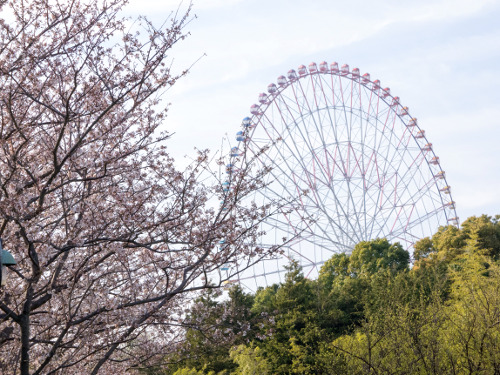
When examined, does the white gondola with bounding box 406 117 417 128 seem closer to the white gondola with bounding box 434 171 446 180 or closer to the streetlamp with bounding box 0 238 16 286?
the white gondola with bounding box 434 171 446 180

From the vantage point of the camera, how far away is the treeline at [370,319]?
1104 centimetres

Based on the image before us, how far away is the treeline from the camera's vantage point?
11039mm

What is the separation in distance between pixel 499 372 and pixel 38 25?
10.5 meters

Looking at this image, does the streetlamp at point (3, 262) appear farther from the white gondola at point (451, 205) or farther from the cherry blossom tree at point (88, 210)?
the white gondola at point (451, 205)

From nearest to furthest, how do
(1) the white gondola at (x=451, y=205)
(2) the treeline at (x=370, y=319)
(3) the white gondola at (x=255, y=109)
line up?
(2) the treeline at (x=370, y=319), (3) the white gondola at (x=255, y=109), (1) the white gondola at (x=451, y=205)

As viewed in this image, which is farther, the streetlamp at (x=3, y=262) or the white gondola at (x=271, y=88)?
the white gondola at (x=271, y=88)

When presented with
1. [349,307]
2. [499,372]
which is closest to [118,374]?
[499,372]

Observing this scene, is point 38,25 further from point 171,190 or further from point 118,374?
point 118,374

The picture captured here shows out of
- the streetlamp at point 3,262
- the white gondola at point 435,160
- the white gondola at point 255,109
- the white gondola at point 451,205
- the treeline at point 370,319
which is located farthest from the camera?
the white gondola at point 435,160

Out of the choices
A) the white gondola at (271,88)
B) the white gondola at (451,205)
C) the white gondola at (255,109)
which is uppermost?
the white gondola at (271,88)

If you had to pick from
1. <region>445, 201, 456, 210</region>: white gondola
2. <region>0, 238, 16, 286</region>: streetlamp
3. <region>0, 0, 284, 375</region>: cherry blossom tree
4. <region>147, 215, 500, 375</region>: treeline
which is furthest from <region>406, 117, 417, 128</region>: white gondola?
<region>0, 238, 16, 286</region>: streetlamp

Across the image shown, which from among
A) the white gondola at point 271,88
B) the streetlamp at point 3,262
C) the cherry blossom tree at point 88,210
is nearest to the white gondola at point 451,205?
the white gondola at point 271,88

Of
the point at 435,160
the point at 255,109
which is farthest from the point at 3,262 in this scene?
the point at 435,160

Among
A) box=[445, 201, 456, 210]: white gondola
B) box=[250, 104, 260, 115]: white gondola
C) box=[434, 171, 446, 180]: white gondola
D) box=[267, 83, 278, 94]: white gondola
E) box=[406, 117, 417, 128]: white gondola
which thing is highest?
box=[267, 83, 278, 94]: white gondola
